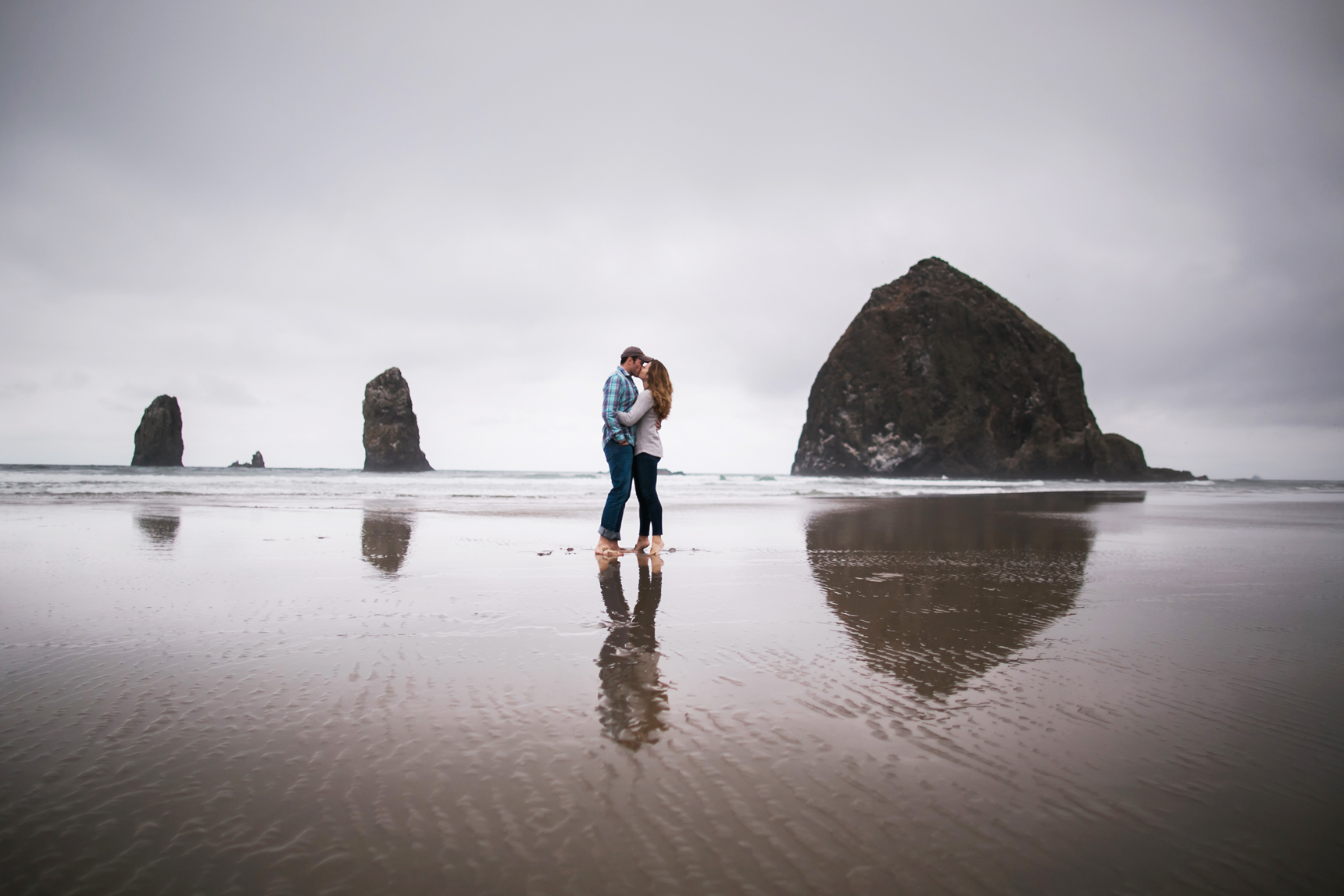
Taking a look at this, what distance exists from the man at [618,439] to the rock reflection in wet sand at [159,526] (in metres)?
3.86

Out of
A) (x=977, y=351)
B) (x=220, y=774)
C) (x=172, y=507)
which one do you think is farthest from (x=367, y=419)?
(x=220, y=774)

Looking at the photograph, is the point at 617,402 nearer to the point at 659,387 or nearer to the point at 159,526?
the point at 659,387

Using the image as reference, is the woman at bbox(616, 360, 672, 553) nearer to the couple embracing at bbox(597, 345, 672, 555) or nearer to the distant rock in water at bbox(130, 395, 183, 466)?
the couple embracing at bbox(597, 345, 672, 555)

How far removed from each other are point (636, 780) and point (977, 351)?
199 feet

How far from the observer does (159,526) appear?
23.0 feet

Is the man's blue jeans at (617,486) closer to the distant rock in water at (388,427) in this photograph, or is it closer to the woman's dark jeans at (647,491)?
the woman's dark jeans at (647,491)

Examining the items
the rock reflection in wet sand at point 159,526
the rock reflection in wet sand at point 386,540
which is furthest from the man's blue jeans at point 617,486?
the rock reflection in wet sand at point 159,526

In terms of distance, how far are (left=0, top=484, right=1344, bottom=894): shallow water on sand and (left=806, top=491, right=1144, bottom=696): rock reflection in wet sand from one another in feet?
0.12

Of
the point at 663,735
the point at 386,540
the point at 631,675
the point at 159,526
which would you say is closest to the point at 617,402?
the point at 386,540

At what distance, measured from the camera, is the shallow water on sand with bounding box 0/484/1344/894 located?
3.82 feet

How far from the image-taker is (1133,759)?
1.59 metres

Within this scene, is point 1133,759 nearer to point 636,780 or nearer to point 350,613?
point 636,780

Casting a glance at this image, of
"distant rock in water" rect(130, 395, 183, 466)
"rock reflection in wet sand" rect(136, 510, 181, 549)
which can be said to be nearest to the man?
"rock reflection in wet sand" rect(136, 510, 181, 549)

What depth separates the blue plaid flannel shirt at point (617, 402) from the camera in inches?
223
